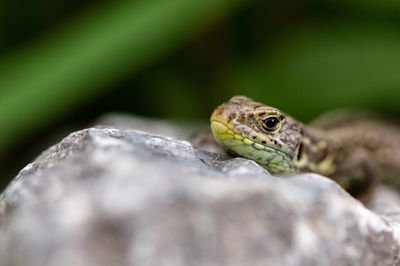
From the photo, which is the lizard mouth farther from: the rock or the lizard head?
the rock

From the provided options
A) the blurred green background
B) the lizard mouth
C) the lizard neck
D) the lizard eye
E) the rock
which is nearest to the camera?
the rock

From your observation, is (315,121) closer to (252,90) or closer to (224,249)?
(252,90)

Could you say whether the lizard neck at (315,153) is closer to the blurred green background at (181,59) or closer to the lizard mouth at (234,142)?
the lizard mouth at (234,142)

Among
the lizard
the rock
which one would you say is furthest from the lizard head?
the rock

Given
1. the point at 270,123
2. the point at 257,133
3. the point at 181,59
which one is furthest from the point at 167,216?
the point at 181,59

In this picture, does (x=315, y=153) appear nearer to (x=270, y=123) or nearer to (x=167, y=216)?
(x=270, y=123)

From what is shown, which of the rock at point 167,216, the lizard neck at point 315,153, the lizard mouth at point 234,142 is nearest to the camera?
the rock at point 167,216

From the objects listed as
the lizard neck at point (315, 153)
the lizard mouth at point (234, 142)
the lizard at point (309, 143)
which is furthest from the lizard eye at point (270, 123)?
the lizard neck at point (315, 153)
